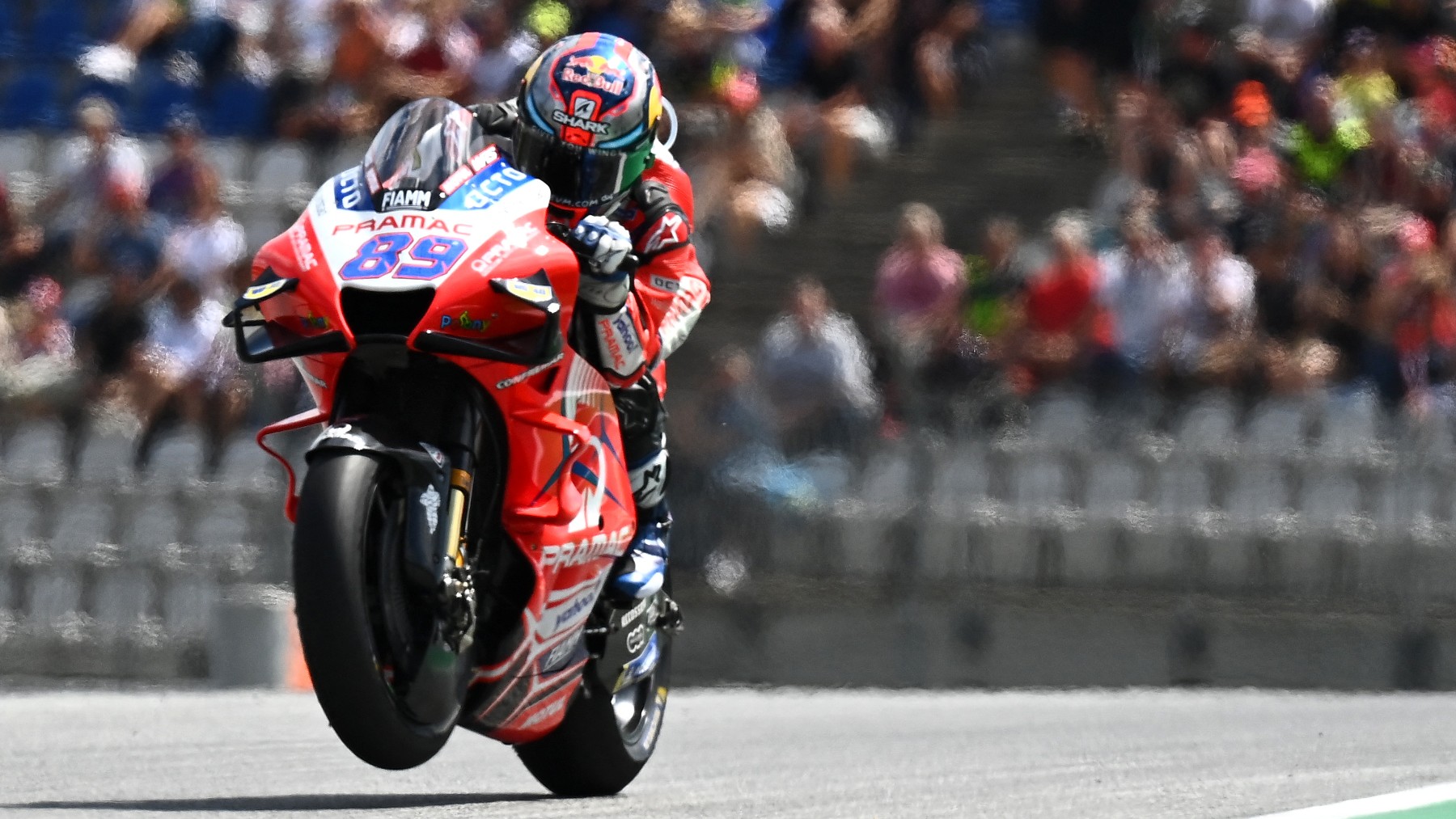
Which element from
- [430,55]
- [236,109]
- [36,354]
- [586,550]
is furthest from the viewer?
[236,109]

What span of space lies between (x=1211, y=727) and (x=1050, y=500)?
2.70m

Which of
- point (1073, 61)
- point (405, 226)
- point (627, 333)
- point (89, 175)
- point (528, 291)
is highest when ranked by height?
point (405, 226)

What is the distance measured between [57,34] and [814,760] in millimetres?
12062

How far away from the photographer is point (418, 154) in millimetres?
5734

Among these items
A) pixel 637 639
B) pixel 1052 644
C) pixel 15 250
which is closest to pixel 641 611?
pixel 637 639

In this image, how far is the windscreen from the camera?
5660 mm

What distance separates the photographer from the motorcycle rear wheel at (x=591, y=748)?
6207mm

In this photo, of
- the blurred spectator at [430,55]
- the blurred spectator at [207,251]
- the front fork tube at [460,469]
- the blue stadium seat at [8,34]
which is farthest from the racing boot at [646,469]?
the blue stadium seat at [8,34]

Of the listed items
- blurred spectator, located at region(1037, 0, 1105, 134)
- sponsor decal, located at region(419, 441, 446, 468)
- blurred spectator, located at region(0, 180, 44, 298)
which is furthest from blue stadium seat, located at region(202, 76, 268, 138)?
sponsor decal, located at region(419, 441, 446, 468)

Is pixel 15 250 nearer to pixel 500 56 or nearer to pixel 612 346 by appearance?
pixel 500 56

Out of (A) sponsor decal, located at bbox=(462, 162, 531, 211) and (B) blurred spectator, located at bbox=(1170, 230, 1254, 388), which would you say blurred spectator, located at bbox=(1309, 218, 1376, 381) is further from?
(A) sponsor decal, located at bbox=(462, 162, 531, 211)

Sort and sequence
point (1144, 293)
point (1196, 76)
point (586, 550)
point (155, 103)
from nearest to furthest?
point (586, 550), point (1144, 293), point (1196, 76), point (155, 103)

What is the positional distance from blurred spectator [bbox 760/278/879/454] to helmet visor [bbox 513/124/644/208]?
5.23 m

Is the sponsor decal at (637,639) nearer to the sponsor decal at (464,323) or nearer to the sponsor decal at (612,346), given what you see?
the sponsor decal at (612,346)
